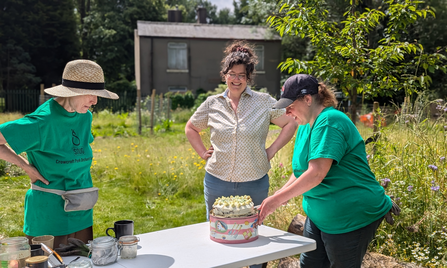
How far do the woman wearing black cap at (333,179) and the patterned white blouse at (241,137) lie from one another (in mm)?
616

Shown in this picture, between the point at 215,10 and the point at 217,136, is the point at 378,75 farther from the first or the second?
the point at 215,10

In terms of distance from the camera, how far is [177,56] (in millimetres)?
24609

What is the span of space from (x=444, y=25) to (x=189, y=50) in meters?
13.4

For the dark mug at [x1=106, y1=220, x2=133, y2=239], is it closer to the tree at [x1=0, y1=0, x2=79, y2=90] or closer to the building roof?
the building roof

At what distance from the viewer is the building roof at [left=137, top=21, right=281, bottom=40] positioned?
79.3 feet

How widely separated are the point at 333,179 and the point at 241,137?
902 mm

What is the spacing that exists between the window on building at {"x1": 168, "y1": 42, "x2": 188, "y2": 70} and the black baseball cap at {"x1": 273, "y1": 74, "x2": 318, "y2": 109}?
2275cm

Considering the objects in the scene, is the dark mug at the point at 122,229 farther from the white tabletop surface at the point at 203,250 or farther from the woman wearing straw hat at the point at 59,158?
the woman wearing straw hat at the point at 59,158

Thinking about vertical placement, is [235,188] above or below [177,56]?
below

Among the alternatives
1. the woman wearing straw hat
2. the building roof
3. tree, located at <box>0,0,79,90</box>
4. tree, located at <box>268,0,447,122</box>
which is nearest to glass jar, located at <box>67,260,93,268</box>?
the woman wearing straw hat

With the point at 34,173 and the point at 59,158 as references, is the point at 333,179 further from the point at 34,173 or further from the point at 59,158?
the point at 34,173

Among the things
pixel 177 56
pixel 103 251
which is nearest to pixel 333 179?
pixel 103 251

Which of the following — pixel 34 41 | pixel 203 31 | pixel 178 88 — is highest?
pixel 203 31

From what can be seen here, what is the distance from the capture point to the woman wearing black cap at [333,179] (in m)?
2.27
